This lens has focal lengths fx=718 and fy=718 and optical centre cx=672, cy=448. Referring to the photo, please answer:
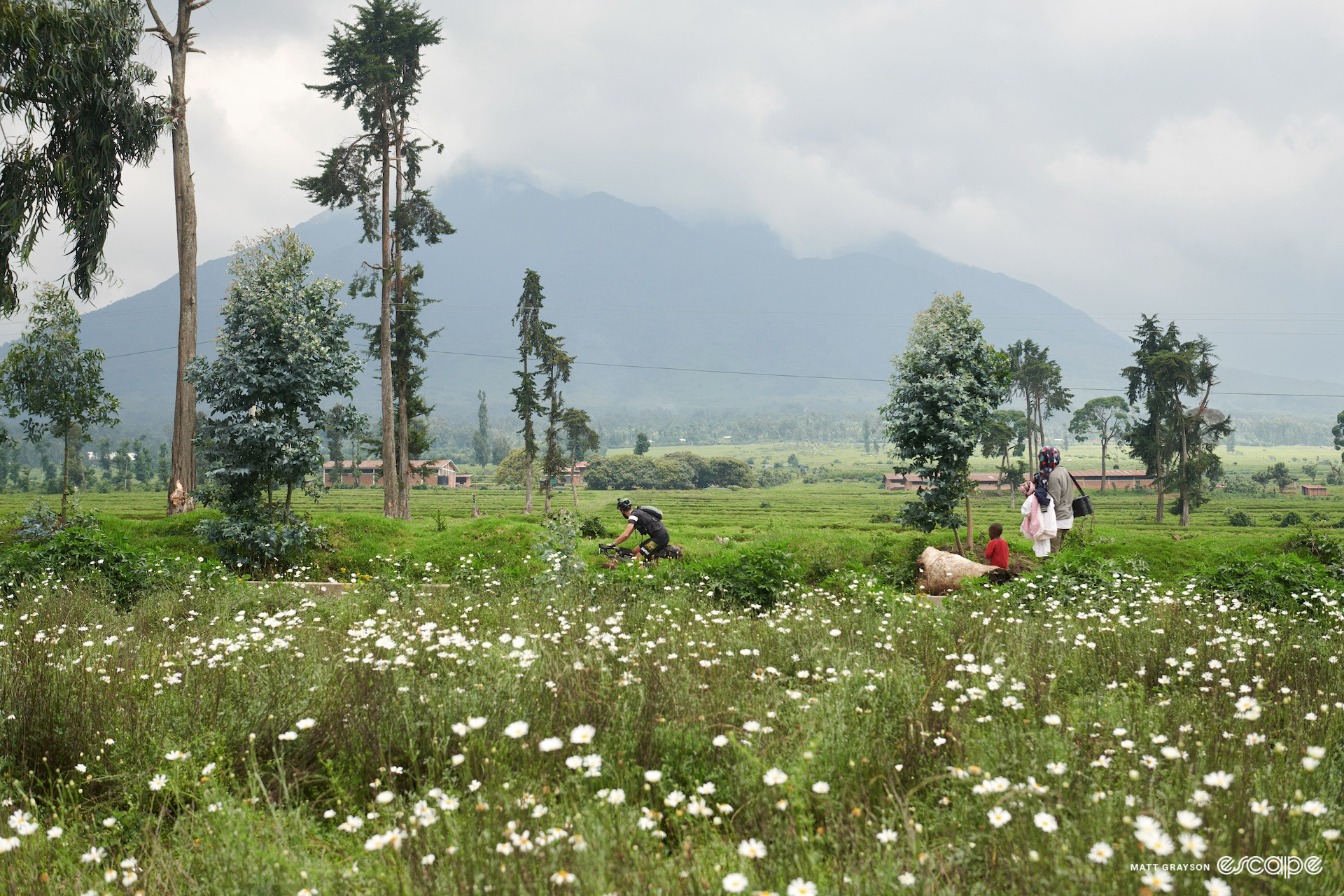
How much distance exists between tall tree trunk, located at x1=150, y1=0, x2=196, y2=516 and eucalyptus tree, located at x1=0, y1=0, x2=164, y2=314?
896mm

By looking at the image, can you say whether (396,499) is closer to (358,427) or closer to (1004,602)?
(358,427)

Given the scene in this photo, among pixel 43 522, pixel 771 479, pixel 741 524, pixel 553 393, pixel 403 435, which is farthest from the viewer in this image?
pixel 771 479

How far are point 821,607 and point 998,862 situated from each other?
19.0ft

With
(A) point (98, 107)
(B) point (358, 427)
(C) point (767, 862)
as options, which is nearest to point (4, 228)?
(A) point (98, 107)

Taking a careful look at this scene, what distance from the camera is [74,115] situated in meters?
16.2

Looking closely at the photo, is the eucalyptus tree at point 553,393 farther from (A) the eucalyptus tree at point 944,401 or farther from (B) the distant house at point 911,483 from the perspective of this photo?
(B) the distant house at point 911,483

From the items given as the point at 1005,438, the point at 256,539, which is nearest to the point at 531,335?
the point at 256,539

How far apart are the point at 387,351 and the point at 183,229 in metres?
8.30

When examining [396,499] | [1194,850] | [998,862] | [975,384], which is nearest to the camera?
[1194,850]

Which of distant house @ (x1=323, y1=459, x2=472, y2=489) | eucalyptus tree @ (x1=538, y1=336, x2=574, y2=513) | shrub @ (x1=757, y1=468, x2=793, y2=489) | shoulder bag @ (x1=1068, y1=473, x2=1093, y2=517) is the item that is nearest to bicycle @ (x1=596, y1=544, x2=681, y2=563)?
shoulder bag @ (x1=1068, y1=473, x2=1093, y2=517)

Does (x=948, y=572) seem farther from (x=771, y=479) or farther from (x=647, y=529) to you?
(x=771, y=479)

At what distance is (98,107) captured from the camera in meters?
16.2

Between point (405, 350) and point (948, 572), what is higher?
point (405, 350)

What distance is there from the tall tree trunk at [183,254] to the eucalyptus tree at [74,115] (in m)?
0.90
